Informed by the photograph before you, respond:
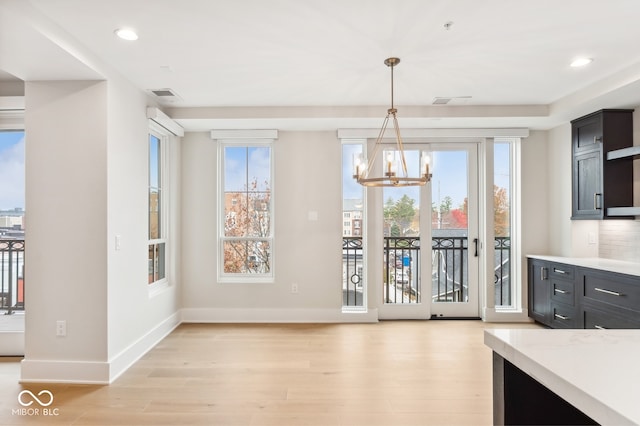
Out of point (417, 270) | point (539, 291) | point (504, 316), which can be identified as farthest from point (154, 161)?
point (539, 291)

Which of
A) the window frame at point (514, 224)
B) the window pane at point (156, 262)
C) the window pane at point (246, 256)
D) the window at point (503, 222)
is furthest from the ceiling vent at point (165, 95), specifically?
the window at point (503, 222)

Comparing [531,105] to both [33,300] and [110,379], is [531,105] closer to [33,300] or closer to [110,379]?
[110,379]

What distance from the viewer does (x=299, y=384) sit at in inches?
115

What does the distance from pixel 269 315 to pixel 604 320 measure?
357cm

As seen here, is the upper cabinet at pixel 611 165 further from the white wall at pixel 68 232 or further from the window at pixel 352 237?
the white wall at pixel 68 232

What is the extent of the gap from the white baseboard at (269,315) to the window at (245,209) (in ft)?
1.53

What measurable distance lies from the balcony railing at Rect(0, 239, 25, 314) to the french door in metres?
4.08

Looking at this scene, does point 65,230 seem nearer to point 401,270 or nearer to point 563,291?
point 401,270

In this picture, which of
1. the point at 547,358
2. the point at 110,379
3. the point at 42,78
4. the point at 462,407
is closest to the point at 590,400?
the point at 547,358

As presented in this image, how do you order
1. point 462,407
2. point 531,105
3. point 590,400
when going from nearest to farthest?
1. point 590,400
2. point 462,407
3. point 531,105

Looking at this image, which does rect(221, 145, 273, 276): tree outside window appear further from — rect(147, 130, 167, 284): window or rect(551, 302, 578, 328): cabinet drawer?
rect(551, 302, 578, 328): cabinet drawer

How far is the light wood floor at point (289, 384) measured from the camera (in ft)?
8.03

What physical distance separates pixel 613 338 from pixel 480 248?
3.68 metres

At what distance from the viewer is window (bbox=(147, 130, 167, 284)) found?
407 cm
